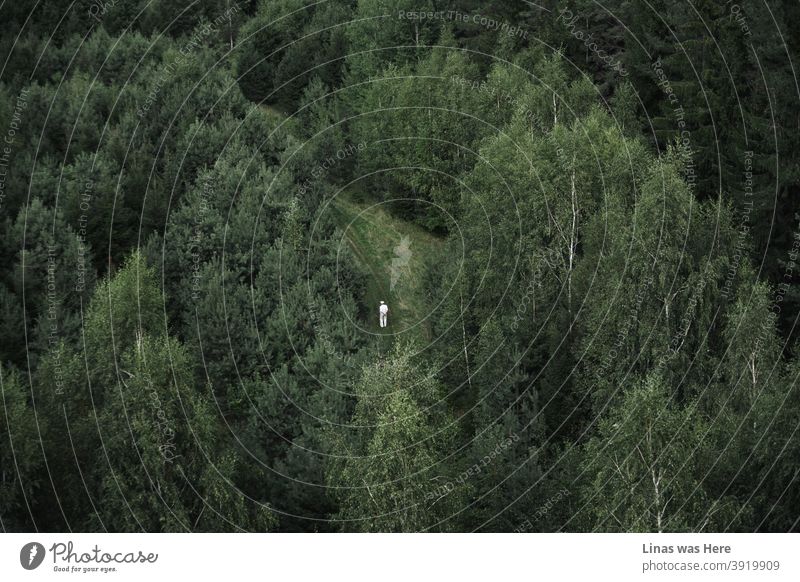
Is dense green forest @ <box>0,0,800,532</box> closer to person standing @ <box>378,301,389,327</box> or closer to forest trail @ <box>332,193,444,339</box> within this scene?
forest trail @ <box>332,193,444,339</box>

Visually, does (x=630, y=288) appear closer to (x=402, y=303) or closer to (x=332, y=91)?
(x=402, y=303)

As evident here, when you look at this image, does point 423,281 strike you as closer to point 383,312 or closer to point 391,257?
point 383,312

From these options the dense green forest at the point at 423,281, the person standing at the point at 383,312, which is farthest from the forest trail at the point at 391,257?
the person standing at the point at 383,312
